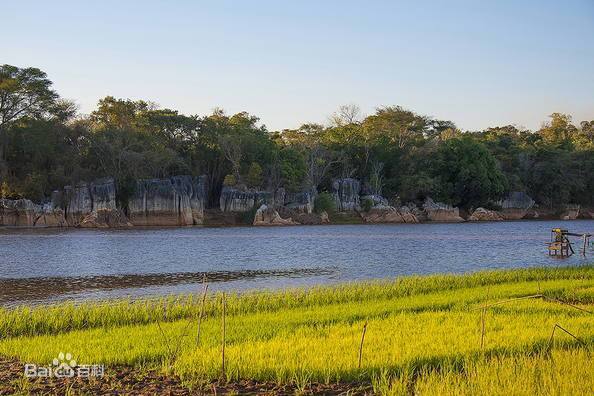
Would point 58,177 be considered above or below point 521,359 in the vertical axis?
above

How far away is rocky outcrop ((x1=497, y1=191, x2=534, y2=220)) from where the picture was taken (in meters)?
90.8

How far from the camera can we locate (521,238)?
5159 cm

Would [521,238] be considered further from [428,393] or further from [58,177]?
[58,177]

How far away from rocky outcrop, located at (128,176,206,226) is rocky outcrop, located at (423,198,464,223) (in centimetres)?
3199

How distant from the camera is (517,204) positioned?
91375 millimetres

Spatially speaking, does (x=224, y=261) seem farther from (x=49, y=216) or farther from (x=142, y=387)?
(x=49, y=216)

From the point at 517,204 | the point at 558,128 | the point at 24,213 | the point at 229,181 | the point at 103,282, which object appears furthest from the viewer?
the point at 558,128

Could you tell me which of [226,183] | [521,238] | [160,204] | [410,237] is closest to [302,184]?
[226,183]

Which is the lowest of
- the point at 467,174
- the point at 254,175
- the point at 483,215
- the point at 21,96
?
the point at 483,215

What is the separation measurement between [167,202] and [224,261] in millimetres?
41303

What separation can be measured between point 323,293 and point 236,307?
3382 mm

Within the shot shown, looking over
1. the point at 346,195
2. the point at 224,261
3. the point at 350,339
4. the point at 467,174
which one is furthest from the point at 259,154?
the point at 350,339

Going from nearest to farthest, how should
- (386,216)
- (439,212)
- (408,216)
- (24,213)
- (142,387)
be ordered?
(142,387)
(24,213)
(408,216)
(386,216)
(439,212)

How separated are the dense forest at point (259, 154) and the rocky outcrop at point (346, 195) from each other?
3175 millimetres
